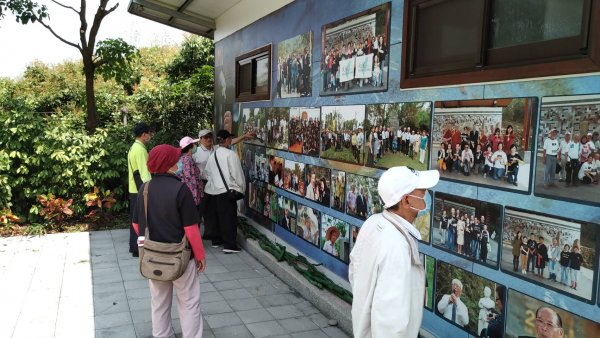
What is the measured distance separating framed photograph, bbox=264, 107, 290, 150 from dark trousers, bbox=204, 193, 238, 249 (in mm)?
1055

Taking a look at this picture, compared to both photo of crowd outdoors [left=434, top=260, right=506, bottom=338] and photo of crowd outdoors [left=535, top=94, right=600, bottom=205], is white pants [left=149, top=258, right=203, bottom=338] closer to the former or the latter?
photo of crowd outdoors [left=434, top=260, right=506, bottom=338]

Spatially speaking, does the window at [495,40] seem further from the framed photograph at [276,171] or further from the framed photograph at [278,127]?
the framed photograph at [276,171]

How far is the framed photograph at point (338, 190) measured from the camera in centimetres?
482

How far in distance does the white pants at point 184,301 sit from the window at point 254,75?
3.58m

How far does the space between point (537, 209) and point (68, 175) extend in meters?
7.52

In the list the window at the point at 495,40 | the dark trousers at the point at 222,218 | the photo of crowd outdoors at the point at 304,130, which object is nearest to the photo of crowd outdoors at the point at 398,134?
the window at the point at 495,40

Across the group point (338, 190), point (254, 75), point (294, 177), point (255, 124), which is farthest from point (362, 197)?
point (254, 75)

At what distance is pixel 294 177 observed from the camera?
19.4ft

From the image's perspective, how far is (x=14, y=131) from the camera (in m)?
7.62

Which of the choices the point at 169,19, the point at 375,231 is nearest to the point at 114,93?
the point at 169,19

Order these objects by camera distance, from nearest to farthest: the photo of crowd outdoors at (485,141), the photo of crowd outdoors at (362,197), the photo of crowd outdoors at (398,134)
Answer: the photo of crowd outdoors at (485,141), the photo of crowd outdoors at (398,134), the photo of crowd outdoors at (362,197)

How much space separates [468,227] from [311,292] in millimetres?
2182

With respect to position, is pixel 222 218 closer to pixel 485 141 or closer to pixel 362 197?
pixel 362 197

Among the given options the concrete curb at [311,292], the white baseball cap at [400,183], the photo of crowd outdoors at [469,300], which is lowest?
the concrete curb at [311,292]
